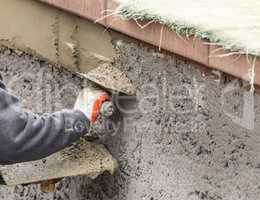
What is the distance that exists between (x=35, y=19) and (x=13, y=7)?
193 mm

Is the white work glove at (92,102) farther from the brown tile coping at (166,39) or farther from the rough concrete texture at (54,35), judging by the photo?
the brown tile coping at (166,39)

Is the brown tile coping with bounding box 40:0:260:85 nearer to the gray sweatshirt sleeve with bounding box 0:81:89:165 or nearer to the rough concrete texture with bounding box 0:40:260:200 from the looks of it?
the rough concrete texture with bounding box 0:40:260:200

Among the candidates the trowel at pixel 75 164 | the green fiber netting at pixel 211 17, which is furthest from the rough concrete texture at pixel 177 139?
the green fiber netting at pixel 211 17

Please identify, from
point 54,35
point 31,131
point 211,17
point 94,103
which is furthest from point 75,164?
point 211,17

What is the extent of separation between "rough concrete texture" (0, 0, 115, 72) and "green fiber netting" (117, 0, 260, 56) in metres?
0.42

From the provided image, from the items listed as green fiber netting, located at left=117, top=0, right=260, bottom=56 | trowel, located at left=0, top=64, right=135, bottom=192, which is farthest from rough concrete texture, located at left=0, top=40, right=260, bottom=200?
green fiber netting, located at left=117, top=0, right=260, bottom=56

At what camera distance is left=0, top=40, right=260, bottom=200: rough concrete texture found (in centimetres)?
264

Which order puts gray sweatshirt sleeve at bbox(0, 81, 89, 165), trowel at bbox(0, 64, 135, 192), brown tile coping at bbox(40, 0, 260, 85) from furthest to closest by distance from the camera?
trowel at bbox(0, 64, 135, 192) < gray sweatshirt sleeve at bbox(0, 81, 89, 165) < brown tile coping at bbox(40, 0, 260, 85)

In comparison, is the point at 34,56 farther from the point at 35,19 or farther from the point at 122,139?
the point at 122,139

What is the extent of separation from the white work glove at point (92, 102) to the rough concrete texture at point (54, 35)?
0.17 metres

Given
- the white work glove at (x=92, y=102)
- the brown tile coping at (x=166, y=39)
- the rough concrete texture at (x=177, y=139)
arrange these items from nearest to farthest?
the brown tile coping at (x=166, y=39)
the rough concrete texture at (x=177, y=139)
the white work glove at (x=92, y=102)

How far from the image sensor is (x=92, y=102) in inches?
120

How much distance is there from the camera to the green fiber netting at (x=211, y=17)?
2.33 meters

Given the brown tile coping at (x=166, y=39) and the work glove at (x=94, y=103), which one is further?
the work glove at (x=94, y=103)
